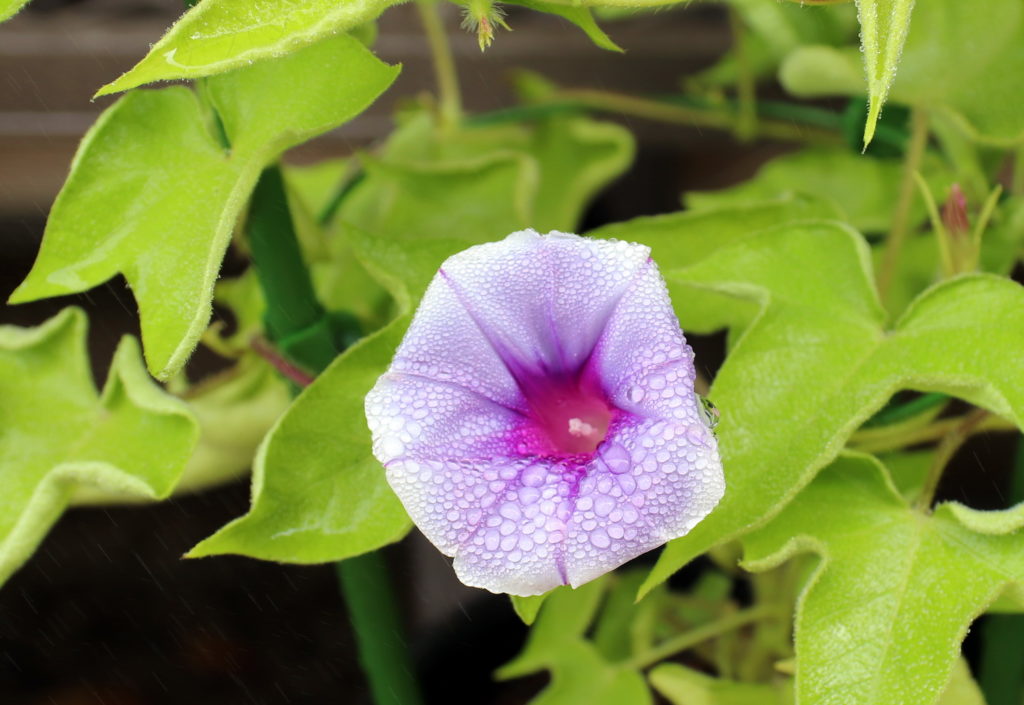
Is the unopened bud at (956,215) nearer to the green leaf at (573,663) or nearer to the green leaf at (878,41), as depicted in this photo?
the green leaf at (878,41)

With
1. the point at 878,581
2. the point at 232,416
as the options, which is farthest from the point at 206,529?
the point at 878,581

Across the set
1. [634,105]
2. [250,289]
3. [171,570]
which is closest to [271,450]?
[250,289]

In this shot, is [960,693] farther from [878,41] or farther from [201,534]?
[201,534]

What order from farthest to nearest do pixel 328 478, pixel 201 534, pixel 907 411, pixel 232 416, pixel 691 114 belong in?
pixel 201 534
pixel 691 114
pixel 232 416
pixel 907 411
pixel 328 478

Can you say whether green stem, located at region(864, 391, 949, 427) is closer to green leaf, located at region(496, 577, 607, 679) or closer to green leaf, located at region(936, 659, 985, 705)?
green leaf, located at region(936, 659, 985, 705)

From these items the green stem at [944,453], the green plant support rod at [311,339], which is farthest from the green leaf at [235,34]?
the green stem at [944,453]

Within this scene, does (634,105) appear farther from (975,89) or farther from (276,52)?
(276,52)
